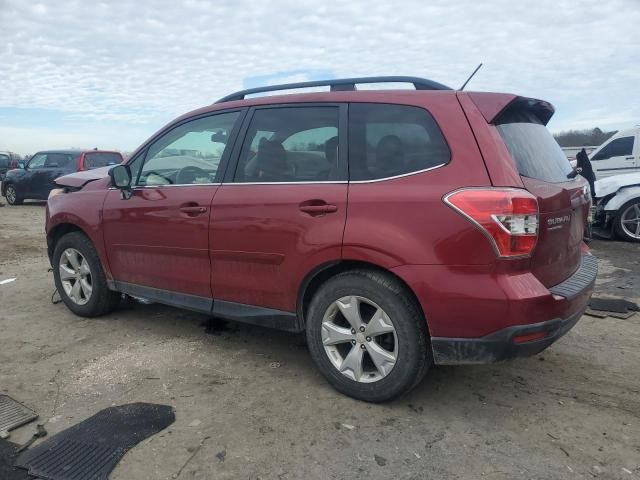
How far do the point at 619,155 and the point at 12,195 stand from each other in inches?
662

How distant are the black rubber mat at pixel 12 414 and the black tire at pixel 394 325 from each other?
70.8 inches

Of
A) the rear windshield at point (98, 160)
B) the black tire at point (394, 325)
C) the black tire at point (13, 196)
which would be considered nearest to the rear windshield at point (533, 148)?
the black tire at point (394, 325)

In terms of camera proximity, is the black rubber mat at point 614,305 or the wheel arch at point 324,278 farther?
the black rubber mat at point 614,305

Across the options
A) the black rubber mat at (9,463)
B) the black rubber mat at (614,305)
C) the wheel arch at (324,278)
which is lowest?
the black rubber mat at (614,305)

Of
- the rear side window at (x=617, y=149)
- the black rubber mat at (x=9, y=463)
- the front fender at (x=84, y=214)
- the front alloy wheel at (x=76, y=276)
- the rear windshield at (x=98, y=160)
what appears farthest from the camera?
the rear windshield at (x=98, y=160)

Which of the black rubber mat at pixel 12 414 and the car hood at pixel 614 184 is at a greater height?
the car hood at pixel 614 184

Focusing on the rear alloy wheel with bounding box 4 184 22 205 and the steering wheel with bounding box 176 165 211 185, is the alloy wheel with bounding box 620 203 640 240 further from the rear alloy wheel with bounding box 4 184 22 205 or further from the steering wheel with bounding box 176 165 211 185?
the rear alloy wheel with bounding box 4 184 22 205

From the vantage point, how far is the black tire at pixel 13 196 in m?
15.9

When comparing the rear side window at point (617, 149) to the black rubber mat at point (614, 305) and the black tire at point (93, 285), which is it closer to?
the black rubber mat at point (614, 305)

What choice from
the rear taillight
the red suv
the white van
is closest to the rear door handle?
the red suv

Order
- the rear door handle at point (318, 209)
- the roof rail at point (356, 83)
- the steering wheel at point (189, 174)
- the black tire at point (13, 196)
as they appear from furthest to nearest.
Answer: the black tire at point (13, 196) → the steering wheel at point (189, 174) → the roof rail at point (356, 83) → the rear door handle at point (318, 209)

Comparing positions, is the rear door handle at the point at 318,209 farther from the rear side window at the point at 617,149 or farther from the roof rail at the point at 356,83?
the rear side window at the point at 617,149

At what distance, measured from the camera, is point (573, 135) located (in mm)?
24000

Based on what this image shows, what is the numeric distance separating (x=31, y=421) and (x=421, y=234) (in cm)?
246
